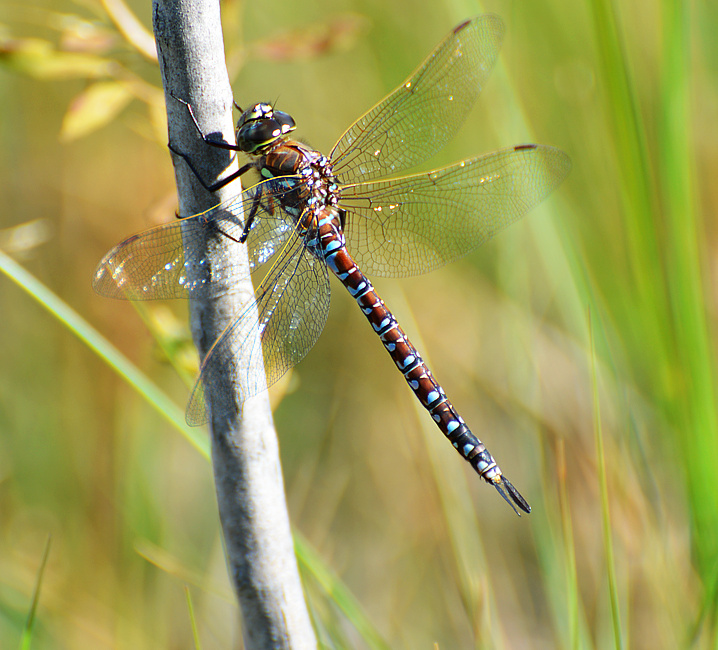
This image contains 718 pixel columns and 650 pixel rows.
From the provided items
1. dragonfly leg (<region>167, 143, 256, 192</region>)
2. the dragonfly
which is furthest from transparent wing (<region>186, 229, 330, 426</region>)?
dragonfly leg (<region>167, 143, 256, 192</region>)

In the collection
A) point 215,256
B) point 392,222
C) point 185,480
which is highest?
point 392,222

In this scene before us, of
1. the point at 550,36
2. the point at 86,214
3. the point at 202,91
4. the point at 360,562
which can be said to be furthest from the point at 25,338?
the point at 550,36

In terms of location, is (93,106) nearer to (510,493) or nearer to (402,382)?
(510,493)

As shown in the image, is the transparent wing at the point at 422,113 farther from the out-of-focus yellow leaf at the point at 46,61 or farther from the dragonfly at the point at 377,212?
the out-of-focus yellow leaf at the point at 46,61

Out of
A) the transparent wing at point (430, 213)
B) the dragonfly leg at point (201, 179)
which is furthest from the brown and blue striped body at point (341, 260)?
the dragonfly leg at point (201, 179)

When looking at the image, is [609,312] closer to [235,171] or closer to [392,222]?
[392,222]

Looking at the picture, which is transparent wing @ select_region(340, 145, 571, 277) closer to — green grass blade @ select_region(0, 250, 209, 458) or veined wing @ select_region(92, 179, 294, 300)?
veined wing @ select_region(92, 179, 294, 300)
